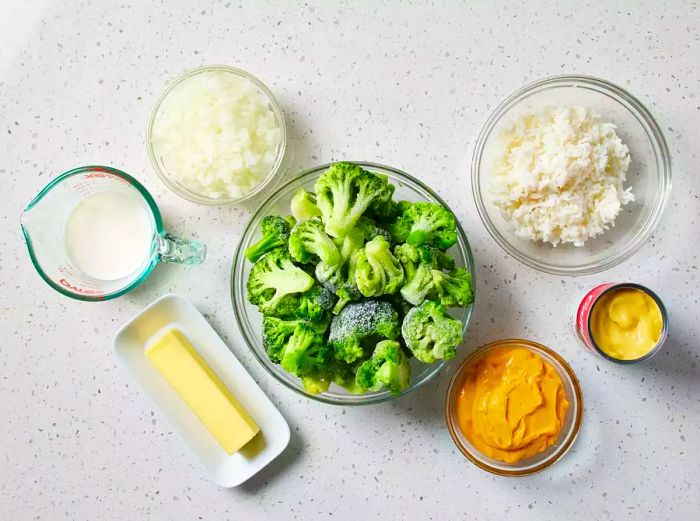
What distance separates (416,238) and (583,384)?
0.65 m

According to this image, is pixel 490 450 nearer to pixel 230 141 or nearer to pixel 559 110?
pixel 559 110

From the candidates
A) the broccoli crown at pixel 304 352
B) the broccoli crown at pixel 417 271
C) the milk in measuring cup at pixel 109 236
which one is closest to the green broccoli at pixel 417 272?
the broccoli crown at pixel 417 271

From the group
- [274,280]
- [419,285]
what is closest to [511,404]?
[419,285]

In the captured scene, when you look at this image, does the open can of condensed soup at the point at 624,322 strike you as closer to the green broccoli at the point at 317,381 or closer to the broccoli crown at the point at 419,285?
the broccoli crown at the point at 419,285

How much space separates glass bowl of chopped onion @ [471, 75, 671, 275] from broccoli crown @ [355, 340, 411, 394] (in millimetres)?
434

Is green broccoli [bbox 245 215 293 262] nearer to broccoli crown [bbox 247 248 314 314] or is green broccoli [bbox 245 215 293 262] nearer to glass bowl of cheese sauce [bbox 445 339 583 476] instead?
broccoli crown [bbox 247 248 314 314]

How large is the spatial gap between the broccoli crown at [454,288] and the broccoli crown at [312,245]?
22cm

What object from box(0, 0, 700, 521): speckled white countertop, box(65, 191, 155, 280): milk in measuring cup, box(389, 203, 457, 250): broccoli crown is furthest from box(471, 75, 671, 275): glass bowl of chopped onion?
box(65, 191, 155, 280): milk in measuring cup

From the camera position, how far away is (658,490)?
167 cm

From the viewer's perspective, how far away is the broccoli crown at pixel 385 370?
133cm

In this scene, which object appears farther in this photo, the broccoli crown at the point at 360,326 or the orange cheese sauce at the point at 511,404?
the orange cheese sauce at the point at 511,404

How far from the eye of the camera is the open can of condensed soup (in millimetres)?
1518

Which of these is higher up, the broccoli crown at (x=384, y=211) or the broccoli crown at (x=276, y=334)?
the broccoli crown at (x=384, y=211)

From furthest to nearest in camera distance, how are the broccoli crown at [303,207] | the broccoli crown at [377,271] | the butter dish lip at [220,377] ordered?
the butter dish lip at [220,377]
the broccoli crown at [303,207]
the broccoli crown at [377,271]
